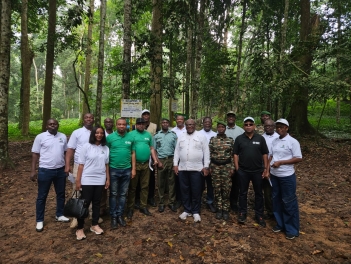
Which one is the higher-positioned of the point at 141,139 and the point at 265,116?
the point at 265,116

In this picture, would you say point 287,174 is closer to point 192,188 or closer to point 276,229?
point 276,229

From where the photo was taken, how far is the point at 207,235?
4.33 m

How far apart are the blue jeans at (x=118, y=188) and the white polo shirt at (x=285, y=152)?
280 centimetres

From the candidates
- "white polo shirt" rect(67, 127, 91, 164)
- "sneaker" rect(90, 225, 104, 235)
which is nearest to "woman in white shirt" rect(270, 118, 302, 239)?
"sneaker" rect(90, 225, 104, 235)

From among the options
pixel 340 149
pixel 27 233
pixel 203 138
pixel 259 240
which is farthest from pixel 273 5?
pixel 27 233

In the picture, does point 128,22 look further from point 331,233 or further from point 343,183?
point 343,183

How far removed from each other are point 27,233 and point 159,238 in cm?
247

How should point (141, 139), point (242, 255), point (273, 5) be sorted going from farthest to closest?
point (273, 5)
point (141, 139)
point (242, 255)

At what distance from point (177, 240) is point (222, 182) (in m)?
1.49

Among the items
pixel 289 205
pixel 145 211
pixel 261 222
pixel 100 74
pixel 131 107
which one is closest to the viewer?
pixel 289 205

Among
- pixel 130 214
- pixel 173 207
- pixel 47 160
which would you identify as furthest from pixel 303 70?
pixel 47 160

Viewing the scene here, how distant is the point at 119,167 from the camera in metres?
4.59

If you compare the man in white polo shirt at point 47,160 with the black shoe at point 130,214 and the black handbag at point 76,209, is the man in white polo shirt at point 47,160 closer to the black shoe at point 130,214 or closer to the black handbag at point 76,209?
the black handbag at point 76,209

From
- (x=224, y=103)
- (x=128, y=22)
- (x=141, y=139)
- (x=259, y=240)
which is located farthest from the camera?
(x=224, y=103)
